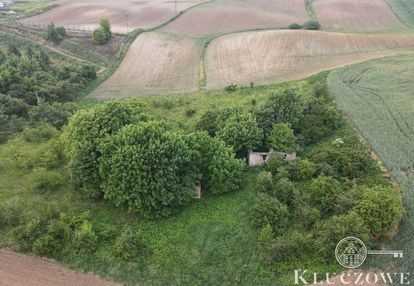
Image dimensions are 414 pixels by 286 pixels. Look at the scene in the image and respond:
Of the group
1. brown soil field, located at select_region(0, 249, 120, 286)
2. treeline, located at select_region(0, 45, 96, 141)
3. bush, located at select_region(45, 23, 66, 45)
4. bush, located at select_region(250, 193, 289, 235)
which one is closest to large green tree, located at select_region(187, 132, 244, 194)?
bush, located at select_region(250, 193, 289, 235)

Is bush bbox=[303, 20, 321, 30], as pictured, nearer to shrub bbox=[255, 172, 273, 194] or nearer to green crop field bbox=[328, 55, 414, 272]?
green crop field bbox=[328, 55, 414, 272]

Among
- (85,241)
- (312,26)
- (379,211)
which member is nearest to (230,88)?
(312,26)

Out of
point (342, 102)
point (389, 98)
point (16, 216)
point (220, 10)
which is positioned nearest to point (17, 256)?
point (16, 216)

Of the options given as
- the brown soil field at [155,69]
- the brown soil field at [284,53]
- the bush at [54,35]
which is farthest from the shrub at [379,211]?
the bush at [54,35]

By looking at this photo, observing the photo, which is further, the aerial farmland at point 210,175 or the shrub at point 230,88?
the shrub at point 230,88

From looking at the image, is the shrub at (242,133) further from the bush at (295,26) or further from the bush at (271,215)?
the bush at (295,26)
